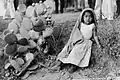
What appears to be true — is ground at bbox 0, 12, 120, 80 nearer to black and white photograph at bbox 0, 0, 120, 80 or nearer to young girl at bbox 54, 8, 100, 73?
black and white photograph at bbox 0, 0, 120, 80

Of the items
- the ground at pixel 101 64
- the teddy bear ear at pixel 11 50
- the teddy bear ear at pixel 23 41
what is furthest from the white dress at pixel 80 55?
the teddy bear ear at pixel 11 50

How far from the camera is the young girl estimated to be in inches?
182

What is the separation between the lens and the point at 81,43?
15.6 feet

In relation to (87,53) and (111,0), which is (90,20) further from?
(111,0)

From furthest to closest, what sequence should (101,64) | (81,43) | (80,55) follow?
(101,64)
(81,43)
(80,55)

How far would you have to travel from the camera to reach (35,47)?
498 cm

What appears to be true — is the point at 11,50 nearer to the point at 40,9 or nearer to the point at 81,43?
the point at 40,9

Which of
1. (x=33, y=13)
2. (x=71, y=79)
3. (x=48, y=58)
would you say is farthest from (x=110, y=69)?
(x=33, y=13)

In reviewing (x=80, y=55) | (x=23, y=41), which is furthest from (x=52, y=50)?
(x=80, y=55)

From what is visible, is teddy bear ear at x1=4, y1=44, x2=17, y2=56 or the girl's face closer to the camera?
teddy bear ear at x1=4, y1=44, x2=17, y2=56

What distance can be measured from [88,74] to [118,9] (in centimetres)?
440

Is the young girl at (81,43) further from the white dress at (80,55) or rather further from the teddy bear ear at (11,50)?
the teddy bear ear at (11,50)

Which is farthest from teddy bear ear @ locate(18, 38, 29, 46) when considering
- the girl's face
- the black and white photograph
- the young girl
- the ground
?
the girl's face

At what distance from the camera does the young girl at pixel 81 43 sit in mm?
4625
